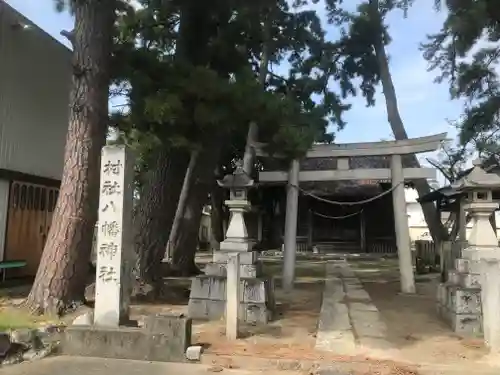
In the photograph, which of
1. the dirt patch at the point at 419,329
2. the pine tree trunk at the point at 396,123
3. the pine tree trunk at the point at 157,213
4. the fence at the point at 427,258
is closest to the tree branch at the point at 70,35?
the pine tree trunk at the point at 157,213

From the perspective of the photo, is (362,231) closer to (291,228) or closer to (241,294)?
(291,228)

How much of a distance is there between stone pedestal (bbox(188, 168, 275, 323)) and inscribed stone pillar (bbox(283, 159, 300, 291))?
9.82 ft

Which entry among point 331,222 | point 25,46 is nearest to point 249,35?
point 25,46

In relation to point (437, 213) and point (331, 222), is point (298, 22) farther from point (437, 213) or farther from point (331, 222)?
point (331, 222)

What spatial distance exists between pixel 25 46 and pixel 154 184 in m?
5.41

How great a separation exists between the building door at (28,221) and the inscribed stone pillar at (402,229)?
32.3ft

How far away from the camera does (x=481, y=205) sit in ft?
29.9

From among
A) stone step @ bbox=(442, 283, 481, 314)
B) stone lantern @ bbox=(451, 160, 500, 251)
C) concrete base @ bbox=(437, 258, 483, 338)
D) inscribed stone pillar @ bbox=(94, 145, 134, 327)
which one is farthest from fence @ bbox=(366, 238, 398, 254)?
inscribed stone pillar @ bbox=(94, 145, 134, 327)

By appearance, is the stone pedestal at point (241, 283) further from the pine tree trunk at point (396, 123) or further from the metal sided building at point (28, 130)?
the pine tree trunk at point (396, 123)

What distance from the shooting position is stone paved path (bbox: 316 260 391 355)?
23.8ft

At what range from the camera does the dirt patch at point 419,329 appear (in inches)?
270

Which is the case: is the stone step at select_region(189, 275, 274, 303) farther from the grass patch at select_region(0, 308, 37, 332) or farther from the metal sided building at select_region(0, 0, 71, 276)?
the metal sided building at select_region(0, 0, 71, 276)

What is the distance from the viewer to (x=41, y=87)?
44.7 ft

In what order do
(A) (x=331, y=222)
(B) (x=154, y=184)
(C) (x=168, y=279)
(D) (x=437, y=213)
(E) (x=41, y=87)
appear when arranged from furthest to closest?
(A) (x=331, y=222) < (D) (x=437, y=213) < (C) (x=168, y=279) < (E) (x=41, y=87) < (B) (x=154, y=184)
